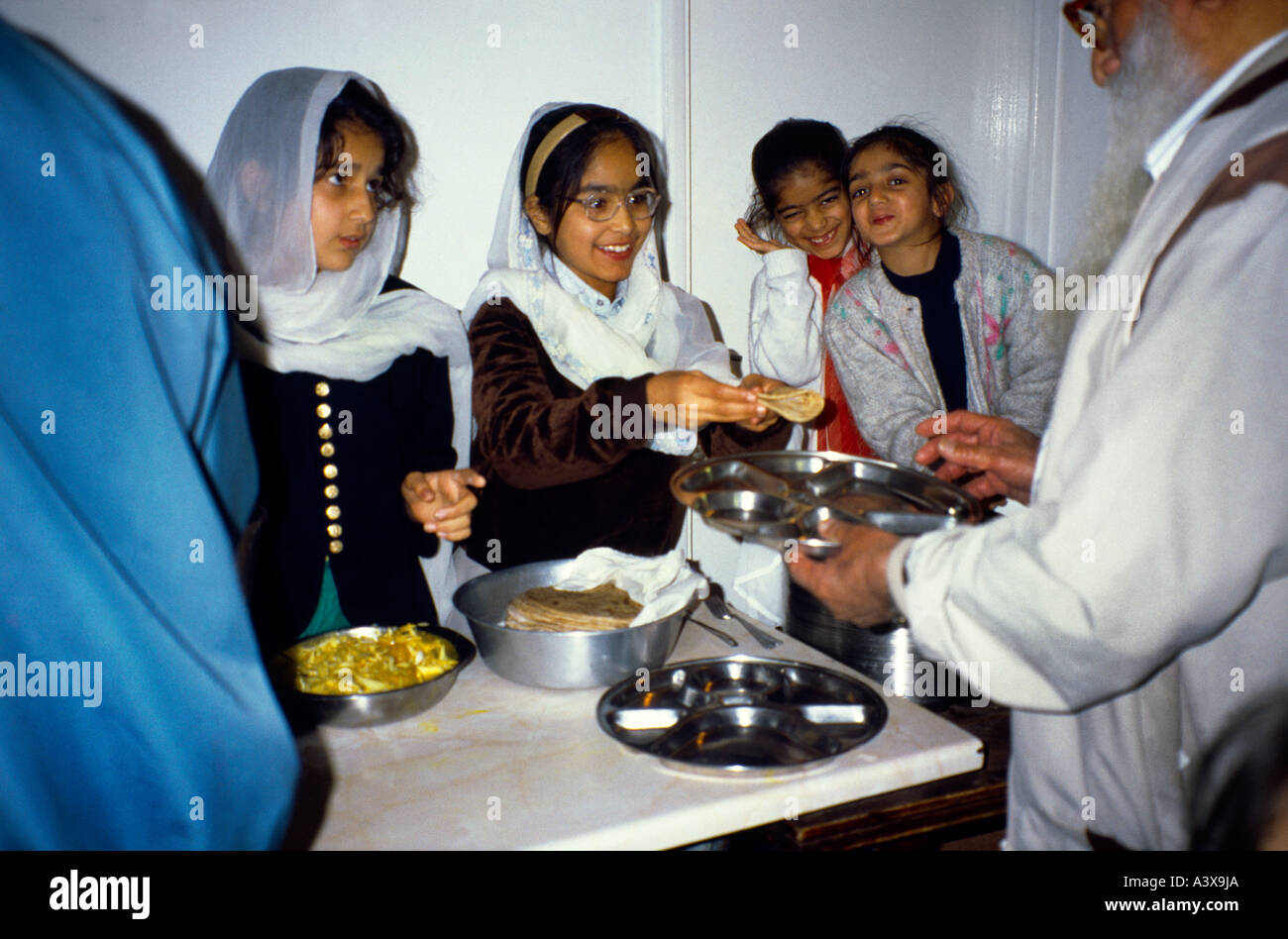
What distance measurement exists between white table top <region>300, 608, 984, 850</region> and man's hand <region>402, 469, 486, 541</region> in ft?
1.51

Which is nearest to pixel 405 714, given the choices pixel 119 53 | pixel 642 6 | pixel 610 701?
pixel 610 701

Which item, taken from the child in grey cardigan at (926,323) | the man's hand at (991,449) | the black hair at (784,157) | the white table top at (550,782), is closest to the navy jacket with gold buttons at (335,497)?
→ the white table top at (550,782)

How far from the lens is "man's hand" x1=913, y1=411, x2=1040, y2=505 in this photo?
1550mm

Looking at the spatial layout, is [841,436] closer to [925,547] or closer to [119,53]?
[925,547]

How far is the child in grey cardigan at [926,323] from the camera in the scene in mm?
2438

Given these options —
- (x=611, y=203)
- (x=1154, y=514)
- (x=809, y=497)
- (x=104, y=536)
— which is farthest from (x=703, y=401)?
(x=104, y=536)

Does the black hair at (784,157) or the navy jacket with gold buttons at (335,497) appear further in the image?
the black hair at (784,157)

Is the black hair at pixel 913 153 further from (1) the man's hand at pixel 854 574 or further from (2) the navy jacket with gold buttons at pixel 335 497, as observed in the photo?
(1) the man's hand at pixel 854 574

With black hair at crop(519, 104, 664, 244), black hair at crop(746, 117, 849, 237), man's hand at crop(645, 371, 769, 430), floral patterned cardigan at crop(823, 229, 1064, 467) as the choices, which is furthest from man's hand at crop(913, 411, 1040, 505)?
black hair at crop(746, 117, 849, 237)

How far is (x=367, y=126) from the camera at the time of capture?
73.2 inches

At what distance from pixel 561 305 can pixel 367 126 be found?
23.8 inches

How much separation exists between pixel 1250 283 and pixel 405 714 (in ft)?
3.88

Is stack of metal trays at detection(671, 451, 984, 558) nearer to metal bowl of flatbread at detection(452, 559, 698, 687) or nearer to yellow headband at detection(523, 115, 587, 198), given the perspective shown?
metal bowl of flatbread at detection(452, 559, 698, 687)

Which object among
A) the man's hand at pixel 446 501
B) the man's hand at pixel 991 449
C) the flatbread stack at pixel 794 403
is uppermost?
the flatbread stack at pixel 794 403
